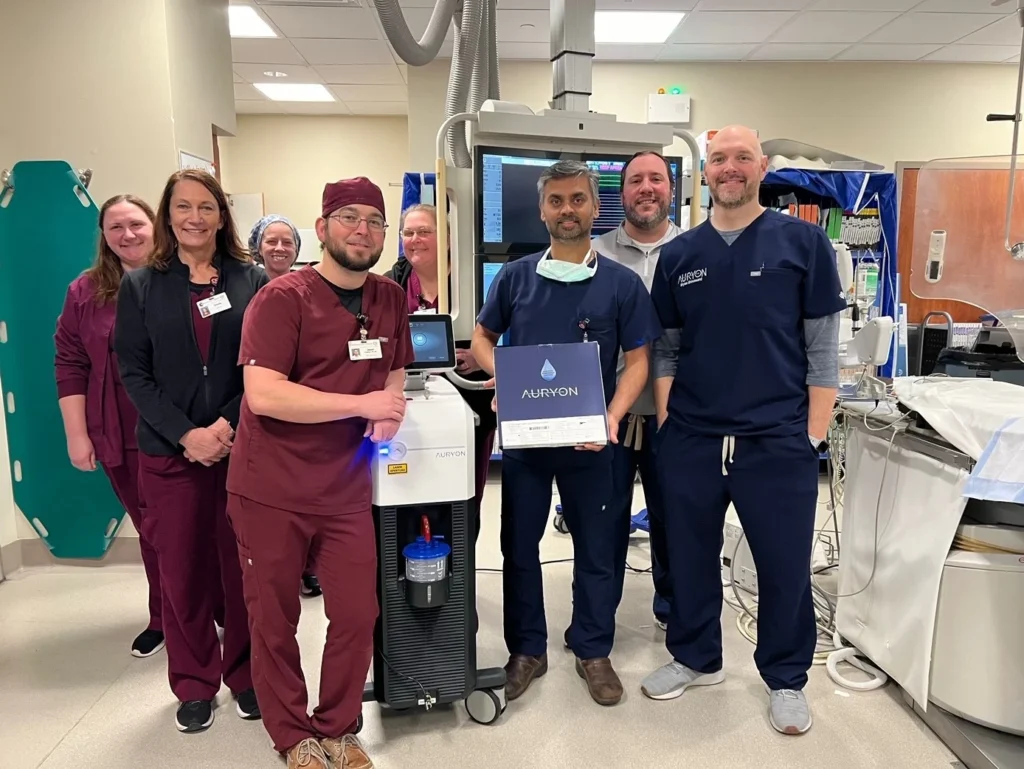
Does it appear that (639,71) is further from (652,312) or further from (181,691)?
(181,691)

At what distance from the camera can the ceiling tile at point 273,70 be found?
20.5 feet

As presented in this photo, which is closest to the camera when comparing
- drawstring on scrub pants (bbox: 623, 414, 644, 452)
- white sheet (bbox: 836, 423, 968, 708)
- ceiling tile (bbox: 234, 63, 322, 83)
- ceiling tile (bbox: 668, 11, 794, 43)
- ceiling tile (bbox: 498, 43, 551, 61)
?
white sheet (bbox: 836, 423, 968, 708)

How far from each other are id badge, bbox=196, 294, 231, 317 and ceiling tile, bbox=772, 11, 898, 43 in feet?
15.5

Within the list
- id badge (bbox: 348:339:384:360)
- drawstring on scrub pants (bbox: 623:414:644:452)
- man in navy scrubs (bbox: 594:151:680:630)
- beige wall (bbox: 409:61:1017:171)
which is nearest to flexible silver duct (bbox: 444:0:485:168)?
man in navy scrubs (bbox: 594:151:680:630)

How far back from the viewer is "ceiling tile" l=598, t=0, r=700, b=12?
15.3ft

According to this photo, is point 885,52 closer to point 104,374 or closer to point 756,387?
point 756,387

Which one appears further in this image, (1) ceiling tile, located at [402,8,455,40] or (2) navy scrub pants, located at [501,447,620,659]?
(1) ceiling tile, located at [402,8,455,40]

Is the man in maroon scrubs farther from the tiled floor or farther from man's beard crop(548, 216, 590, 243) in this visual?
man's beard crop(548, 216, 590, 243)

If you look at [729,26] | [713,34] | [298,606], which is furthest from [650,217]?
[713,34]

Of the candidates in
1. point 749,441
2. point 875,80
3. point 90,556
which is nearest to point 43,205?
point 90,556

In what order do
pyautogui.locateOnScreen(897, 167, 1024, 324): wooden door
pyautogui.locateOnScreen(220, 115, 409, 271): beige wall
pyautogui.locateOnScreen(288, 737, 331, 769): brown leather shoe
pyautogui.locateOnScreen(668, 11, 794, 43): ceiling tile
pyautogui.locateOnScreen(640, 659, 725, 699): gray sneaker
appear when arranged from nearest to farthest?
pyautogui.locateOnScreen(288, 737, 331, 769): brown leather shoe < pyautogui.locateOnScreen(640, 659, 725, 699): gray sneaker < pyautogui.locateOnScreen(897, 167, 1024, 324): wooden door < pyautogui.locateOnScreen(668, 11, 794, 43): ceiling tile < pyautogui.locateOnScreen(220, 115, 409, 271): beige wall

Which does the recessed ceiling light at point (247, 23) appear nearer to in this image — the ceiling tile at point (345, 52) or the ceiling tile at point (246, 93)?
the ceiling tile at point (345, 52)

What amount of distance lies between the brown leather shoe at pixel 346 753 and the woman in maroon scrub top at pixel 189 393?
46cm

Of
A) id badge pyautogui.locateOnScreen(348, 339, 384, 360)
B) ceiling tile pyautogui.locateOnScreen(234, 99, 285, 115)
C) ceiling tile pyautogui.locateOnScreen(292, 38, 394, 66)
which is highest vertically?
ceiling tile pyautogui.locateOnScreen(234, 99, 285, 115)
